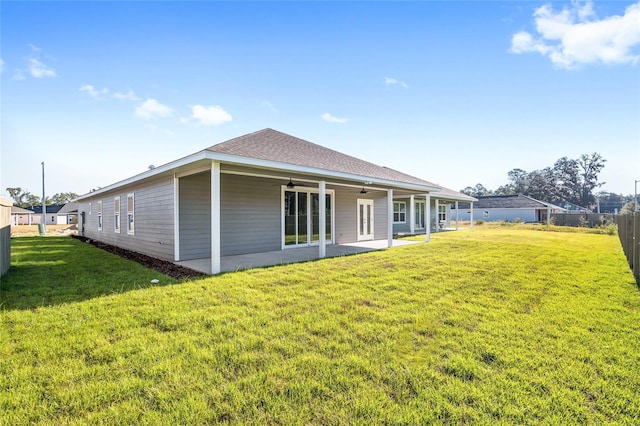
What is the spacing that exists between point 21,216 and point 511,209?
75655mm

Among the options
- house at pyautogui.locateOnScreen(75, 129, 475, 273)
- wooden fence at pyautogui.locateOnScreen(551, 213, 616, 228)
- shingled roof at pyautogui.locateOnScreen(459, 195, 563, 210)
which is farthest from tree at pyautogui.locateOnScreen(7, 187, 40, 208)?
wooden fence at pyautogui.locateOnScreen(551, 213, 616, 228)

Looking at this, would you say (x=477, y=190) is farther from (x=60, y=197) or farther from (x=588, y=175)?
(x=60, y=197)

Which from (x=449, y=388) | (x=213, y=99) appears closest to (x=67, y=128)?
(x=213, y=99)

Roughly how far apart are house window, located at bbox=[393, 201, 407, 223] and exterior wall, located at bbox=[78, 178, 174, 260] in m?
15.0

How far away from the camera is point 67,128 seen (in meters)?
12.5

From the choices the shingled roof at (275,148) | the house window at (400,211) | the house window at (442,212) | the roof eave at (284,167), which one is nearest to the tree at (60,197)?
the house window at (400,211)

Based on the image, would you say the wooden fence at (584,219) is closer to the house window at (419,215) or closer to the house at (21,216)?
the house window at (419,215)

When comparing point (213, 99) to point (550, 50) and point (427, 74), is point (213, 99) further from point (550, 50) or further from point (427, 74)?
point (550, 50)

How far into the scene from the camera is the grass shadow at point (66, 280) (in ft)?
16.2

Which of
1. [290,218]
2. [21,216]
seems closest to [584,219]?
[290,218]

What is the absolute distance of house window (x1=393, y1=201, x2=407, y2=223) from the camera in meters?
20.8

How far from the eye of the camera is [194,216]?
30.4ft

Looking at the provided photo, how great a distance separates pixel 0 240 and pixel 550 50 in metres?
16.0

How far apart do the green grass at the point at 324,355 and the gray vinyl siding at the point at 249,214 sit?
4307 millimetres
